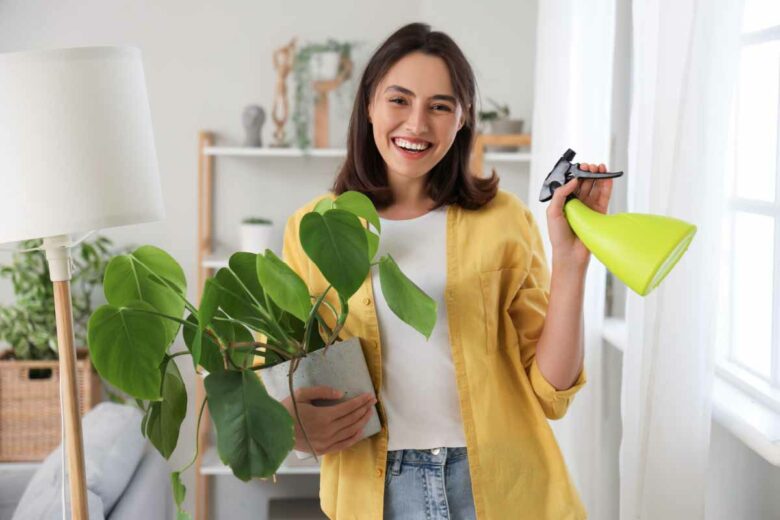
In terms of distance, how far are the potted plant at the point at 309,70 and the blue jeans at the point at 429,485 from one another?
189 centimetres

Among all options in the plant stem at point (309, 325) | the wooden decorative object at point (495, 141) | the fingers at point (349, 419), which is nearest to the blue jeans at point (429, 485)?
the fingers at point (349, 419)

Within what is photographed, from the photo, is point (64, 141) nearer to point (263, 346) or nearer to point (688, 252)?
point (263, 346)

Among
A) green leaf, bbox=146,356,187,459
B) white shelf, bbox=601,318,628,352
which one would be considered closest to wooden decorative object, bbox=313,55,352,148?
white shelf, bbox=601,318,628,352

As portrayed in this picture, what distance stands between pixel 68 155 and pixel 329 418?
49 cm

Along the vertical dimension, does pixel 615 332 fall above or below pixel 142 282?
below

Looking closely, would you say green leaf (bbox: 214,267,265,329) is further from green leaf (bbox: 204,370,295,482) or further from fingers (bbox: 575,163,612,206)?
fingers (bbox: 575,163,612,206)

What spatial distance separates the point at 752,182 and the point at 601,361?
60 centimetres

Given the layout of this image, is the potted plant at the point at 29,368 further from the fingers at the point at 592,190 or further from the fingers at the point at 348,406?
the fingers at the point at 592,190

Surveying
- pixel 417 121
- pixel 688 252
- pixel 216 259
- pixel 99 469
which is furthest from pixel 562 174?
pixel 216 259

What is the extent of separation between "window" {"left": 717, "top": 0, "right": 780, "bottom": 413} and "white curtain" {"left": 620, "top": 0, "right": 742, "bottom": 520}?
0.20 m

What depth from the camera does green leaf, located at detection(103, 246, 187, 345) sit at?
118 centimetres

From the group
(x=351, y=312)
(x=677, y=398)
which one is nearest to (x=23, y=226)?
(x=351, y=312)

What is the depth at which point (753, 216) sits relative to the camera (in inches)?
66.7

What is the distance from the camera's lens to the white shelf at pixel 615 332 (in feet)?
6.81
